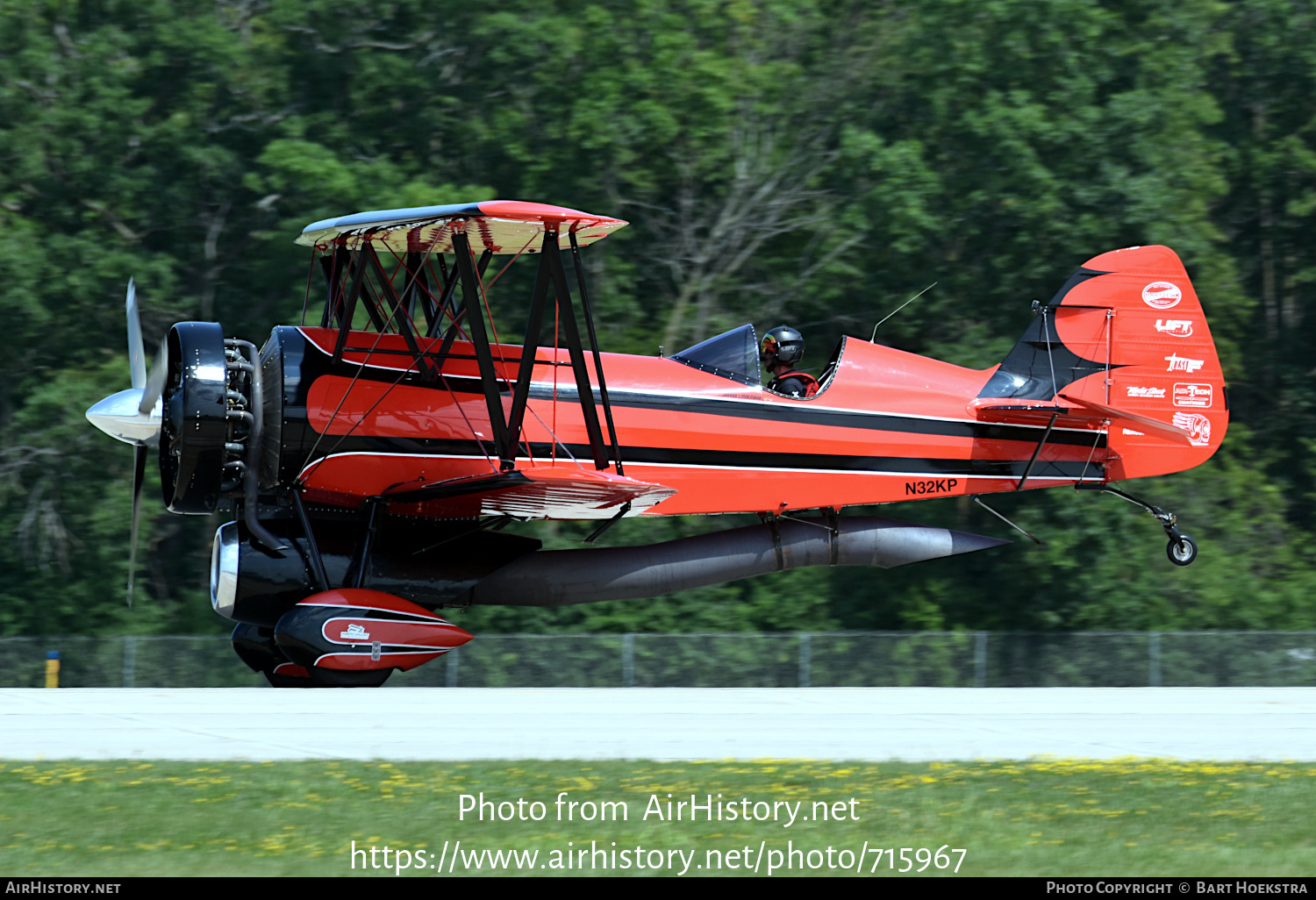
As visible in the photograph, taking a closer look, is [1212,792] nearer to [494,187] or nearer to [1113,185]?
[1113,185]

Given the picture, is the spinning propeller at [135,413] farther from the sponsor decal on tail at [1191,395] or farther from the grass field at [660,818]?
the sponsor decal on tail at [1191,395]

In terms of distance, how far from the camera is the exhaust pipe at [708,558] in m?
13.2

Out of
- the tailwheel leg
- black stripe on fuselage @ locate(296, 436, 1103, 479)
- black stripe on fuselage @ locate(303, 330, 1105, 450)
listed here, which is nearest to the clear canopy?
black stripe on fuselage @ locate(303, 330, 1105, 450)

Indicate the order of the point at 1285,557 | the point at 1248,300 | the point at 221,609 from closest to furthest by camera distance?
Result: the point at 221,609, the point at 1285,557, the point at 1248,300

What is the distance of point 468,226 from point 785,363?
3624 mm

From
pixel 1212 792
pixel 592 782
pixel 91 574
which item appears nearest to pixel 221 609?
pixel 592 782

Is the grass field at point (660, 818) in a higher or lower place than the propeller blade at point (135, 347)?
lower

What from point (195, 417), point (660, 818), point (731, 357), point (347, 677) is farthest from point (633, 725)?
point (195, 417)

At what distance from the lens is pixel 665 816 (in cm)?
749

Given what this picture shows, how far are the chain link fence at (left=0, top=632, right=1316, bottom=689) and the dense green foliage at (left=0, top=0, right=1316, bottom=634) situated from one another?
11.2 ft

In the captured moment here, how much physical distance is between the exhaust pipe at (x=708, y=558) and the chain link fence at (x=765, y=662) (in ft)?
14.1

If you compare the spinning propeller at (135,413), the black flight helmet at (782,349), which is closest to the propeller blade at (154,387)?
the spinning propeller at (135,413)

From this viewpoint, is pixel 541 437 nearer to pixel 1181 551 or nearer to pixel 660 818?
pixel 660 818

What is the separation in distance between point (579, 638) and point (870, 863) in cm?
1146
